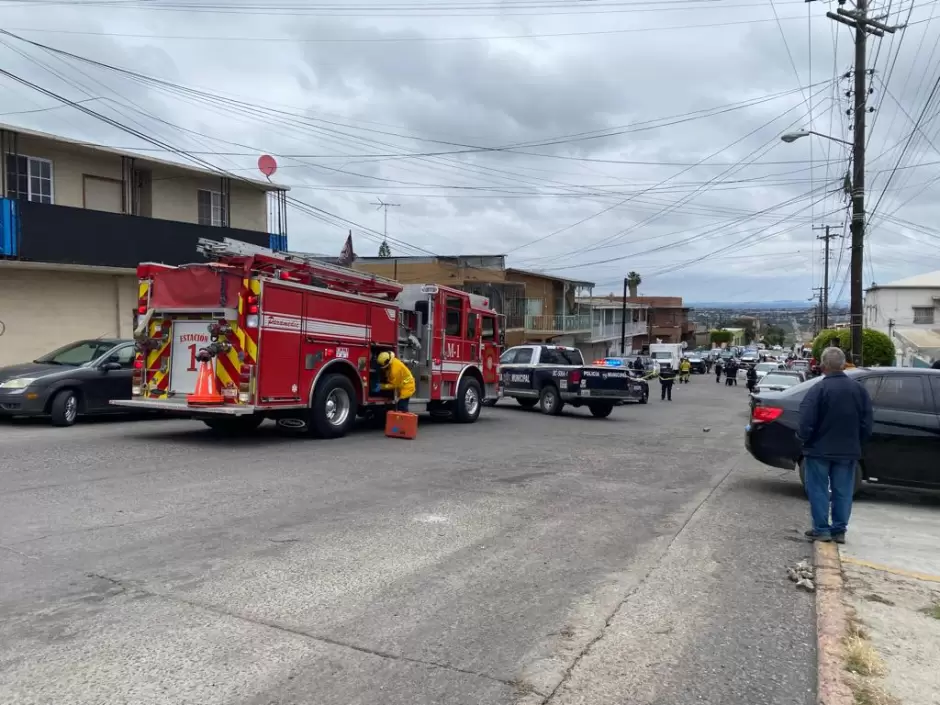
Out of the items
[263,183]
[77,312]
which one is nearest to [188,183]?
[263,183]

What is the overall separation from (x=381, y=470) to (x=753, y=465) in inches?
234

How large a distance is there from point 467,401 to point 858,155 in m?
12.9

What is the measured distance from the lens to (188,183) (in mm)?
25203

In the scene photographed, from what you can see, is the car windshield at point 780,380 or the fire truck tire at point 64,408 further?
the car windshield at point 780,380

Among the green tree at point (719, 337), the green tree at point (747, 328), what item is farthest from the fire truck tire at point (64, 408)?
the green tree at point (747, 328)

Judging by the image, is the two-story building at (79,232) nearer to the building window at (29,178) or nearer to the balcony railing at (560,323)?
the building window at (29,178)

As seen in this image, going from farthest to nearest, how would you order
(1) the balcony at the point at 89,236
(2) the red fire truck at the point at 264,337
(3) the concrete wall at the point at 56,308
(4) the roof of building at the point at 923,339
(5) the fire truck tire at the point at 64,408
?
1. (4) the roof of building at the point at 923,339
2. (3) the concrete wall at the point at 56,308
3. (1) the balcony at the point at 89,236
4. (5) the fire truck tire at the point at 64,408
5. (2) the red fire truck at the point at 264,337

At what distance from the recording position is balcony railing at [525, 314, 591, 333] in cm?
5031

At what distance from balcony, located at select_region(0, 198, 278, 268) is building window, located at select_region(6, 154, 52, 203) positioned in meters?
1.03

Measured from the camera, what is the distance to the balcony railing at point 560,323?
5031 cm

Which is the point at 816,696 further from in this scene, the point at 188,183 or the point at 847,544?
the point at 188,183

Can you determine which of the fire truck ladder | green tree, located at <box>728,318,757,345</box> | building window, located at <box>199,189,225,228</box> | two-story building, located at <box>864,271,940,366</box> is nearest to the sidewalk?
the fire truck ladder

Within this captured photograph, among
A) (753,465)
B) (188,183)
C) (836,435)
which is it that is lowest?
(753,465)

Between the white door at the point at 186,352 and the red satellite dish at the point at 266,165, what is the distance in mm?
13589
